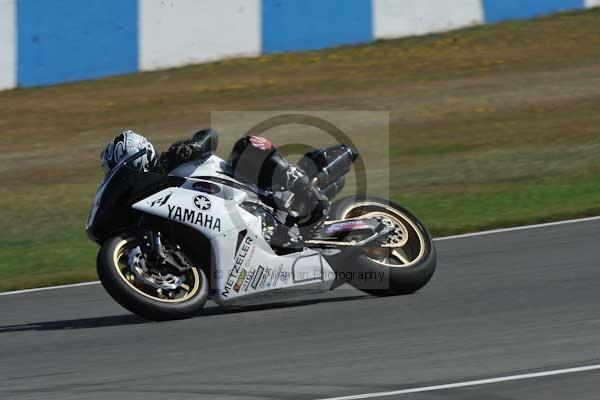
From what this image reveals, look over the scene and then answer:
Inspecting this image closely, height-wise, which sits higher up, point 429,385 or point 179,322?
point 429,385

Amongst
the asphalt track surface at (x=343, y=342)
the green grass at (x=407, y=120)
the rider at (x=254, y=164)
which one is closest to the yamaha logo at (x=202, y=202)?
the rider at (x=254, y=164)

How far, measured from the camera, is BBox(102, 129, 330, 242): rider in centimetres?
736

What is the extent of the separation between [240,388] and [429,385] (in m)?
0.96

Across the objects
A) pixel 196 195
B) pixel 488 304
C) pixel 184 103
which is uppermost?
pixel 196 195

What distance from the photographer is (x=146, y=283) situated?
719 cm

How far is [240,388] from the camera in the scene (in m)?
5.68

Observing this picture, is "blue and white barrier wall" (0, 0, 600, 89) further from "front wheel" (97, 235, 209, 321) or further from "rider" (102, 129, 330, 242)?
"front wheel" (97, 235, 209, 321)

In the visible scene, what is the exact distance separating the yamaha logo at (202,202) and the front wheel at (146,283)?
0.41 meters

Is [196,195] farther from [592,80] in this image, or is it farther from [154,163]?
[592,80]

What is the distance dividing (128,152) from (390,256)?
6.25 ft

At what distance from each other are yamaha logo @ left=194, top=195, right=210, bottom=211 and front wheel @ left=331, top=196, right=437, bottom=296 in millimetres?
919

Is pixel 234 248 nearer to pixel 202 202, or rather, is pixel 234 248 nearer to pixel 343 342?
pixel 202 202

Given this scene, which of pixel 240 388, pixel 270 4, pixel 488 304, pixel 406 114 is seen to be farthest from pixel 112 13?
pixel 240 388

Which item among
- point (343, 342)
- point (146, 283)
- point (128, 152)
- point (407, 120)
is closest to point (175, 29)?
point (407, 120)
